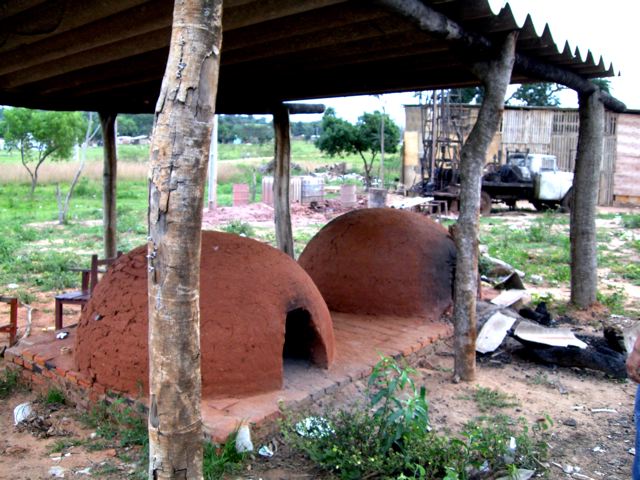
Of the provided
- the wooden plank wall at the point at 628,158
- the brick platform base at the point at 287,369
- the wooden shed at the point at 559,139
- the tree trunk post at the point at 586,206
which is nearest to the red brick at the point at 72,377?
the brick platform base at the point at 287,369

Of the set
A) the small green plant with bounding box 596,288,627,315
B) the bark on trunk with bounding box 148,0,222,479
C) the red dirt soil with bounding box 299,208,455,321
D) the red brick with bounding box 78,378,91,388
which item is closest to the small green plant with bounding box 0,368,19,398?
the red brick with bounding box 78,378,91,388

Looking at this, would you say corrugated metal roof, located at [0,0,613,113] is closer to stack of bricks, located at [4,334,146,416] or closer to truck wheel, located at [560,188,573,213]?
stack of bricks, located at [4,334,146,416]

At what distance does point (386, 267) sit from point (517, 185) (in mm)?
14222

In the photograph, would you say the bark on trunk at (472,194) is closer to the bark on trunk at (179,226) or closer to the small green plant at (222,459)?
the small green plant at (222,459)

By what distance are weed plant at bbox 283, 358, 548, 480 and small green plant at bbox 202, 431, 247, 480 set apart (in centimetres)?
33

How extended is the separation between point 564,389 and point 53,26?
492cm

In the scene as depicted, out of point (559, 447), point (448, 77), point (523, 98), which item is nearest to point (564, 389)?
point (559, 447)

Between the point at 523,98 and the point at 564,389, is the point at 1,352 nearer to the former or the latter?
the point at 564,389

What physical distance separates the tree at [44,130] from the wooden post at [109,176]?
12949mm

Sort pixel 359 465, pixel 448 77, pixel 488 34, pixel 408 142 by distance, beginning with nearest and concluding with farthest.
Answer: pixel 359 465 < pixel 488 34 < pixel 448 77 < pixel 408 142

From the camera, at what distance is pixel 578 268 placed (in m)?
7.75

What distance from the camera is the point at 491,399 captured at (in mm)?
4895

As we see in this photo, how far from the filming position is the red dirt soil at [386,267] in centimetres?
639

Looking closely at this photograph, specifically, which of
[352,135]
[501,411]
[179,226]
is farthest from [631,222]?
[179,226]
